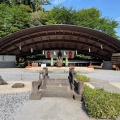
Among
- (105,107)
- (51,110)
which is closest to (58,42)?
(51,110)

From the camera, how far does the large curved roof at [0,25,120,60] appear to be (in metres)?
23.2

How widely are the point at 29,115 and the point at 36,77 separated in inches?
408

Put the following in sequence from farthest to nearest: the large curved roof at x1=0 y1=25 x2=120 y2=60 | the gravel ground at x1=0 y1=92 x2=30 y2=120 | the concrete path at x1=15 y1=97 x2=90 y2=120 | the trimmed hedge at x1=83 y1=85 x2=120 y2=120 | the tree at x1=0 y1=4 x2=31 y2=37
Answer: the tree at x1=0 y1=4 x2=31 y2=37 < the large curved roof at x1=0 y1=25 x2=120 y2=60 < the gravel ground at x1=0 y1=92 x2=30 y2=120 < the concrete path at x1=15 y1=97 x2=90 y2=120 < the trimmed hedge at x1=83 y1=85 x2=120 y2=120

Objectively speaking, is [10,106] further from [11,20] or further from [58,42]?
[11,20]

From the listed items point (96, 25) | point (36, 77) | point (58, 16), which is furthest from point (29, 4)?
point (36, 77)

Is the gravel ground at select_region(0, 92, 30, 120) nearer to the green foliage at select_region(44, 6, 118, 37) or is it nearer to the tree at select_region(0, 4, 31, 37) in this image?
the tree at select_region(0, 4, 31, 37)

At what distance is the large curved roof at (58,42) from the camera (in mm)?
23200

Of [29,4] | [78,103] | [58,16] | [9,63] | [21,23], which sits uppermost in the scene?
[29,4]

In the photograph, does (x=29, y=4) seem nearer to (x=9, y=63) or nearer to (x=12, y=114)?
(x=9, y=63)

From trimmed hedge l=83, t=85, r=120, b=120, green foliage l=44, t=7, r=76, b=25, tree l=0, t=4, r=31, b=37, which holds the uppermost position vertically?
green foliage l=44, t=7, r=76, b=25

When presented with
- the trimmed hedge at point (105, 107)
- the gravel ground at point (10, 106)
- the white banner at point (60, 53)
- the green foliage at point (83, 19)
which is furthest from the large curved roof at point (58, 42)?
the trimmed hedge at point (105, 107)

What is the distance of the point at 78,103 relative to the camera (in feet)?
25.8

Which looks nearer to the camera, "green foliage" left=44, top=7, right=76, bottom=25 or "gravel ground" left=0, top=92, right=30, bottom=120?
"gravel ground" left=0, top=92, right=30, bottom=120

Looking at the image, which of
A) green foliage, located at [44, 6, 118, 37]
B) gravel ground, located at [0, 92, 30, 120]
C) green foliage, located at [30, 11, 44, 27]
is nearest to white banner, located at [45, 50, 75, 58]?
green foliage, located at [44, 6, 118, 37]
